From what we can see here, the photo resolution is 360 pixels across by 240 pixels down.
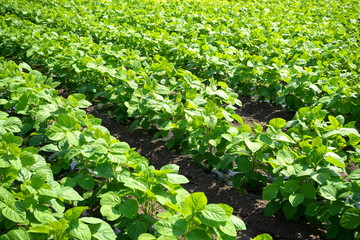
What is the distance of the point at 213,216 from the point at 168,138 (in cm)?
230

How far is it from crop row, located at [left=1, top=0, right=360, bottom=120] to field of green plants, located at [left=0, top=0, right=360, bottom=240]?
1.3 inches

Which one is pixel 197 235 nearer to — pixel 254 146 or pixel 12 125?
pixel 254 146

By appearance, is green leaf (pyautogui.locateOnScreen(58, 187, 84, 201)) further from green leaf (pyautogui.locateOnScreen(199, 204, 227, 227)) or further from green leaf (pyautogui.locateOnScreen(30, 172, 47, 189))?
green leaf (pyautogui.locateOnScreen(199, 204, 227, 227))

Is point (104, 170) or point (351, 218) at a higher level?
point (351, 218)

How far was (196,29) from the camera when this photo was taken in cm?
658

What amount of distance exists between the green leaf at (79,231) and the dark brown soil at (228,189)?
130 centimetres

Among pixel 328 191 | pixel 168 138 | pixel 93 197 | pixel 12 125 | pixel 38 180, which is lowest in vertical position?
pixel 168 138

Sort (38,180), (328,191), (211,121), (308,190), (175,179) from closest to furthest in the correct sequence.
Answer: (38,180), (175,179), (328,191), (308,190), (211,121)

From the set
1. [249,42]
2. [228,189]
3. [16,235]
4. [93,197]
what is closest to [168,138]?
[228,189]

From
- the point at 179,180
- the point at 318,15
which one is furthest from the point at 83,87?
the point at 318,15

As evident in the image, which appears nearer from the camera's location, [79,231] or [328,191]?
[79,231]

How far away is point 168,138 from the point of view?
13.1 ft

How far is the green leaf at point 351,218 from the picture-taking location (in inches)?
83.2

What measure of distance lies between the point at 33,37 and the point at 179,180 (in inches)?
181
